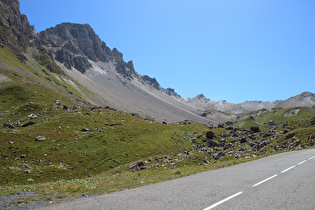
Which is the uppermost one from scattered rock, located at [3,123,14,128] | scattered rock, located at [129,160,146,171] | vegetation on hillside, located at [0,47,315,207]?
scattered rock, located at [3,123,14,128]

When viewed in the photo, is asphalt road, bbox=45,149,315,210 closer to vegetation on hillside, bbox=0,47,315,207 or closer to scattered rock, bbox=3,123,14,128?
vegetation on hillside, bbox=0,47,315,207

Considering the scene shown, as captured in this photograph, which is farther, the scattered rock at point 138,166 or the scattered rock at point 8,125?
the scattered rock at point 8,125

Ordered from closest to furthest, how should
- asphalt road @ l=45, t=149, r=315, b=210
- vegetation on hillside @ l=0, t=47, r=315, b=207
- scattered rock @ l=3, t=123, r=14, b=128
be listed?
asphalt road @ l=45, t=149, r=315, b=210, vegetation on hillside @ l=0, t=47, r=315, b=207, scattered rock @ l=3, t=123, r=14, b=128

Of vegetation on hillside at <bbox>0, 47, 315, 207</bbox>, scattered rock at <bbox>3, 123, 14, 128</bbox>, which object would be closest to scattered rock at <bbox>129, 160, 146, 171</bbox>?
vegetation on hillside at <bbox>0, 47, 315, 207</bbox>

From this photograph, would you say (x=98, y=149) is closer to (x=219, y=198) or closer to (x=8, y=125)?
(x=8, y=125)

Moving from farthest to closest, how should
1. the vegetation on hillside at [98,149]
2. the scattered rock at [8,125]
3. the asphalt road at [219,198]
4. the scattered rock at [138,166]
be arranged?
the scattered rock at [8,125]
the scattered rock at [138,166]
the vegetation on hillside at [98,149]
the asphalt road at [219,198]

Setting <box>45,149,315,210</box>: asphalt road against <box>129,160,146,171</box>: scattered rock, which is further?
<box>129,160,146,171</box>: scattered rock

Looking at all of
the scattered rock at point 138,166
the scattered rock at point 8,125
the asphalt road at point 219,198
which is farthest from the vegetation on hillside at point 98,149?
the asphalt road at point 219,198

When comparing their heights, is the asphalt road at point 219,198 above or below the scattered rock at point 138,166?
above

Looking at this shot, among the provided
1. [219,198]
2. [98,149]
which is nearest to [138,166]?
[98,149]

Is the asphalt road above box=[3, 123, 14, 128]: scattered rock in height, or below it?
below

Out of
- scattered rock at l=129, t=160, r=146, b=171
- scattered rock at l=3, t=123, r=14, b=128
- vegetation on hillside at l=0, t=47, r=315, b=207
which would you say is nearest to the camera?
vegetation on hillside at l=0, t=47, r=315, b=207

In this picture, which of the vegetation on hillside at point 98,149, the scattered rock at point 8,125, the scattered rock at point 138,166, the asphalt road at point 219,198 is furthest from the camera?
the scattered rock at point 8,125

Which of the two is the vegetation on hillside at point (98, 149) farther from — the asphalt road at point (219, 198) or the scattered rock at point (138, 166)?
the asphalt road at point (219, 198)
